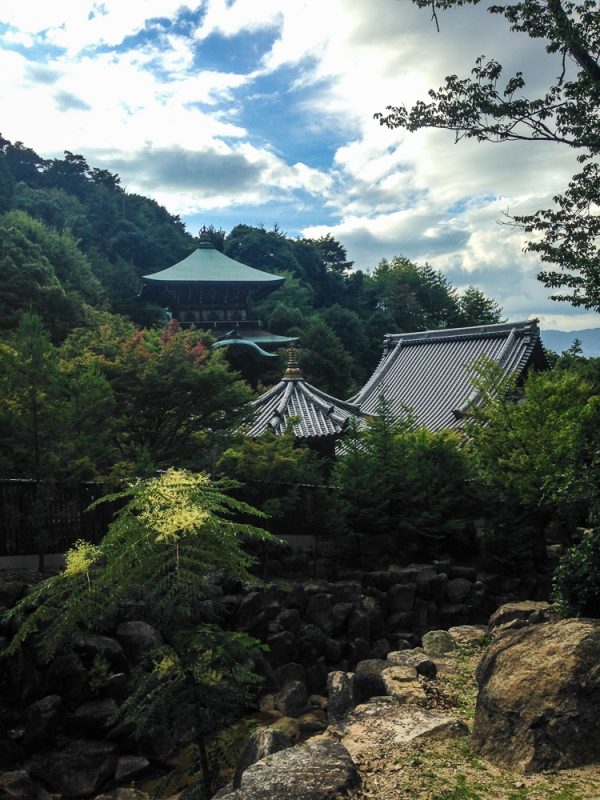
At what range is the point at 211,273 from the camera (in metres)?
38.6

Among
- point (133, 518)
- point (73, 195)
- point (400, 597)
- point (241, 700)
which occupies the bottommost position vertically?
point (400, 597)

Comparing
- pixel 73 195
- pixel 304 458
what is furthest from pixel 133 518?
pixel 73 195

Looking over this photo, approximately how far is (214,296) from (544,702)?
→ 3442 cm

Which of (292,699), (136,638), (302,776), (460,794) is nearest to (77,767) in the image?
(136,638)

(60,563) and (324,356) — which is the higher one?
(324,356)

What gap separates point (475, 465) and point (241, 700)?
11.8 meters

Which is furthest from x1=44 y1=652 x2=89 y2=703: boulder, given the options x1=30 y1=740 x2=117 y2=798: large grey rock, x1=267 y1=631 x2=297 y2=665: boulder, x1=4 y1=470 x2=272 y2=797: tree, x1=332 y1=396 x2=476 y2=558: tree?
x1=332 y1=396 x2=476 y2=558: tree

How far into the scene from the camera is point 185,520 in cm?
666

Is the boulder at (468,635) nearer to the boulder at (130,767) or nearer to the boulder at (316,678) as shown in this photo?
the boulder at (316,678)

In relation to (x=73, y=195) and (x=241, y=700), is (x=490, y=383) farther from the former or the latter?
(x=73, y=195)

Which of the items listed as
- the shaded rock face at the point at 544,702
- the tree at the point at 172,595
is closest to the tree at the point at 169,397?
the tree at the point at 172,595

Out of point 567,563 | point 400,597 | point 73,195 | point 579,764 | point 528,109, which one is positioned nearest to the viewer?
point 579,764

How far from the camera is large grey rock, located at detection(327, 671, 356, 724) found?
348 inches

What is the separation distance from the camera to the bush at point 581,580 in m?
7.51
